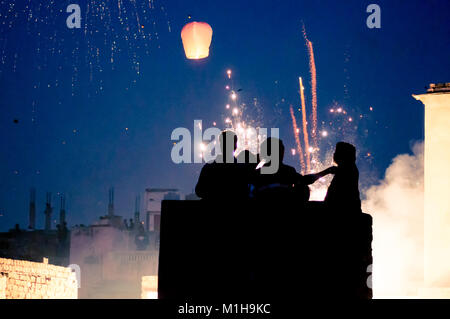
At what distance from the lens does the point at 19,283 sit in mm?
18031

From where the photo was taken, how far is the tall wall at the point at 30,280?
57.7 ft

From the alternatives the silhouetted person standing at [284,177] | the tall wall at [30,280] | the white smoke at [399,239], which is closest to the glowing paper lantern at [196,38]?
the silhouetted person standing at [284,177]

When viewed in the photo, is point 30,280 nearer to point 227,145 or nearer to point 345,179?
point 227,145

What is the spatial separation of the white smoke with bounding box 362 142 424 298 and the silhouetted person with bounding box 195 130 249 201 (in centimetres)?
1415

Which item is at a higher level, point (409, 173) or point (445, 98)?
point (445, 98)

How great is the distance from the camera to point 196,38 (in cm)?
1090

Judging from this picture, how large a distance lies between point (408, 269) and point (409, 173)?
622cm

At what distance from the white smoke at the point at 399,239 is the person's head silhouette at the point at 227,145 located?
1419 cm

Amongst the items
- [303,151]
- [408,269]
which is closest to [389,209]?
[408,269]

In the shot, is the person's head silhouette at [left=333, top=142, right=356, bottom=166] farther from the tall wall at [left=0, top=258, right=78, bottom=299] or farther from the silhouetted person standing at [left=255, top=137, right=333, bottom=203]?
the tall wall at [left=0, top=258, right=78, bottom=299]

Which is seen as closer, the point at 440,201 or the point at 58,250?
the point at 440,201

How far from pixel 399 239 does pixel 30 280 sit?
13.3 m

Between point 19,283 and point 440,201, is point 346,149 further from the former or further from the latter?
point 19,283

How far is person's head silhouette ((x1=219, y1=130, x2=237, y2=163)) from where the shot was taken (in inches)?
209
